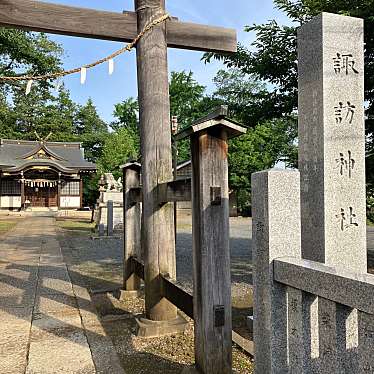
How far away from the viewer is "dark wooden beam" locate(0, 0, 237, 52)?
148 inches

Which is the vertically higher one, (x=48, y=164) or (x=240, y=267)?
(x=48, y=164)

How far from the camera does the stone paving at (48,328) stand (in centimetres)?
303

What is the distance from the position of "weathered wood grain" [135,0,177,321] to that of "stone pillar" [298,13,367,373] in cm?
142

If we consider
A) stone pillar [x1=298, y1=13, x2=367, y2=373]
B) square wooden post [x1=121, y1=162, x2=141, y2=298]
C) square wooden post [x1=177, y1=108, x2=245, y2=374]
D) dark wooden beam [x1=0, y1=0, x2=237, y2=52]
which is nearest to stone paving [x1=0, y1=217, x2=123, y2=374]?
square wooden post [x1=121, y1=162, x2=141, y2=298]

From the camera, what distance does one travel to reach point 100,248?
10.8 meters

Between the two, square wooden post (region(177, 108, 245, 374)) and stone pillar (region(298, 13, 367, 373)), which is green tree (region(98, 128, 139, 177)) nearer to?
stone pillar (region(298, 13, 367, 373))

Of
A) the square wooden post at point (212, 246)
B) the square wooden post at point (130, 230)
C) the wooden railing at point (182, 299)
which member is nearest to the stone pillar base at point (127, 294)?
the square wooden post at point (130, 230)

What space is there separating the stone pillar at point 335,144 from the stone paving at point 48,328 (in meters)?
2.15

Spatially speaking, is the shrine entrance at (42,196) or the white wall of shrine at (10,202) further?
the shrine entrance at (42,196)

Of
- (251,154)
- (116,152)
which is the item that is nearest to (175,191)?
(251,154)

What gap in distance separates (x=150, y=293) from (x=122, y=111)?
134 ft

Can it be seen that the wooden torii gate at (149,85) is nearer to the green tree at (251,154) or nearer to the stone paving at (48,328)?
the stone paving at (48,328)

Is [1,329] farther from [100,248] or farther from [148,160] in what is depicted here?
[100,248]

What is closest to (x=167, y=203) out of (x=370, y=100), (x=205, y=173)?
(x=205, y=173)
